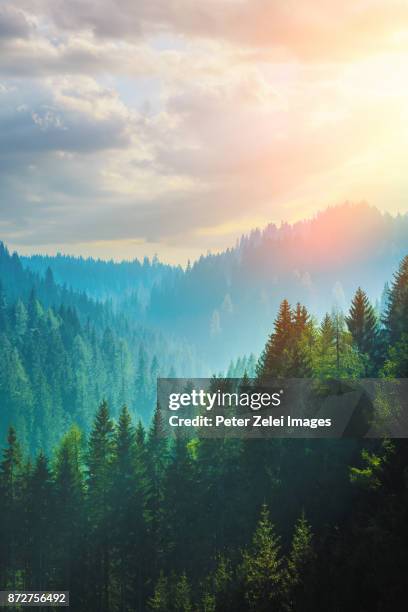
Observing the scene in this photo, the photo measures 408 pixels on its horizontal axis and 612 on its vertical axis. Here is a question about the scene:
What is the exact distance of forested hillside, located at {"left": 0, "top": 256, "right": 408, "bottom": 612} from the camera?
27.0m

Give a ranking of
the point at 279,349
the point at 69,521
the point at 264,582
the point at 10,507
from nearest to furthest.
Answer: the point at 264,582
the point at 279,349
the point at 69,521
the point at 10,507

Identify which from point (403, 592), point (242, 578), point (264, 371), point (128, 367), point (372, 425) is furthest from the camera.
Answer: point (128, 367)

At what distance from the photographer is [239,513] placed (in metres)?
40.2

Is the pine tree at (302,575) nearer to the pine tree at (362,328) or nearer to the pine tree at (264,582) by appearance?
the pine tree at (264,582)

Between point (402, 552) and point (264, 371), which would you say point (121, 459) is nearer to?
point (264, 371)

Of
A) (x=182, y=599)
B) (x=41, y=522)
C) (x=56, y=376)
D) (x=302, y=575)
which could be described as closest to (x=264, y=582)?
(x=302, y=575)

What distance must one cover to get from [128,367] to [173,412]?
240ft

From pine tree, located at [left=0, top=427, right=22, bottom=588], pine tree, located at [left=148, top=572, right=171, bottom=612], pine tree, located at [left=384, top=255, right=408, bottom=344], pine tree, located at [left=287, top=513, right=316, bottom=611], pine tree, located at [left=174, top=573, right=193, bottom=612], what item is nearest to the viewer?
pine tree, located at [left=287, top=513, right=316, bottom=611]

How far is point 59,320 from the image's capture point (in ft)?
509

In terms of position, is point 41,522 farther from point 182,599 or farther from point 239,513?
point 182,599

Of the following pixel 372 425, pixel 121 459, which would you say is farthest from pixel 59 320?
pixel 372 425

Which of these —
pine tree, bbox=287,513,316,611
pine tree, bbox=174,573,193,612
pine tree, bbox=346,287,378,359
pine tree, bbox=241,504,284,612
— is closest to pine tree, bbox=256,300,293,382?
pine tree, bbox=346,287,378,359

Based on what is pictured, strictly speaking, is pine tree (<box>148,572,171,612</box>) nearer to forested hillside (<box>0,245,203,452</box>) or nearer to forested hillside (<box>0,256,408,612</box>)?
forested hillside (<box>0,256,408,612</box>)

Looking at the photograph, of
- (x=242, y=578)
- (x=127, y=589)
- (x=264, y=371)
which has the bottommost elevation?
(x=127, y=589)
